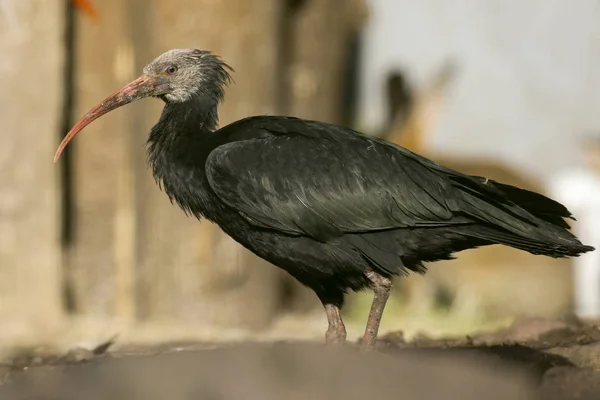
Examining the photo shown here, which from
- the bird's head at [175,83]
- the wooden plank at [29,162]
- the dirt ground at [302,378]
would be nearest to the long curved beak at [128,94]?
the bird's head at [175,83]

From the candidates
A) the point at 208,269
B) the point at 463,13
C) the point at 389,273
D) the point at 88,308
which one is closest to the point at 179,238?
the point at 208,269

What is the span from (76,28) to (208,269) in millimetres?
2952

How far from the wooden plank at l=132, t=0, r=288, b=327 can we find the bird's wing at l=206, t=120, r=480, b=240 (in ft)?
17.9

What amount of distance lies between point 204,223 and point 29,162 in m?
1.93

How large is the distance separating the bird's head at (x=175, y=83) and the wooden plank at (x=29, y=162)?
4.41 metres

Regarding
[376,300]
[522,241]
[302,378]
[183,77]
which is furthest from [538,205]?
[183,77]

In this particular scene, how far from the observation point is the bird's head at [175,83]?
695cm

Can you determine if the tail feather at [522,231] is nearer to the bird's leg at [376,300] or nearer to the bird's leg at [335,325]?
the bird's leg at [376,300]

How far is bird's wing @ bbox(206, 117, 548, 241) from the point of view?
20.4 feet

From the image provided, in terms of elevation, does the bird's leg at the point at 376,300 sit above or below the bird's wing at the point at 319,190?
below

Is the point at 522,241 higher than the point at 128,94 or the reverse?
the reverse

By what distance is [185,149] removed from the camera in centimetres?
653

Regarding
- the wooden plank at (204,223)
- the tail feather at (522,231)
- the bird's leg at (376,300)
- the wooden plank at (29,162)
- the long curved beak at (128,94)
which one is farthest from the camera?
the wooden plank at (204,223)

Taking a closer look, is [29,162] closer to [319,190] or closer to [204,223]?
[204,223]
